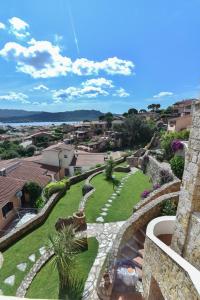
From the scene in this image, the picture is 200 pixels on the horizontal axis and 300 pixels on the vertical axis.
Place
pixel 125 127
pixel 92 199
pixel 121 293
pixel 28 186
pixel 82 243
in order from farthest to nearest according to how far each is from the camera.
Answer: pixel 125 127
pixel 28 186
pixel 92 199
pixel 82 243
pixel 121 293

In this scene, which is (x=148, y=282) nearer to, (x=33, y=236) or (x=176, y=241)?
(x=176, y=241)

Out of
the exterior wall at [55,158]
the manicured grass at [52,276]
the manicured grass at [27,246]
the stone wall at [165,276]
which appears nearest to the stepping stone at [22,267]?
the manicured grass at [27,246]

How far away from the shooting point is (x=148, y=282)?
255 inches

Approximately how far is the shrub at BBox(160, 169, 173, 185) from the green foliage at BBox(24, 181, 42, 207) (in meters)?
12.8

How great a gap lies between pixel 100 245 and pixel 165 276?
16.6 ft

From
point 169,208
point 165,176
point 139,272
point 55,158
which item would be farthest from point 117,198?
point 55,158

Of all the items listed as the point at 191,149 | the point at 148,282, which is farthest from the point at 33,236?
the point at 191,149

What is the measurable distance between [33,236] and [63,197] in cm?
557

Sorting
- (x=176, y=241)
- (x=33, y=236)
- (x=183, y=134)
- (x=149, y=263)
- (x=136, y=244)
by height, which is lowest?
(x=33, y=236)

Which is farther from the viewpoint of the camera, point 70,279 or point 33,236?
point 33,236

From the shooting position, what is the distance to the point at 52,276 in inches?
337

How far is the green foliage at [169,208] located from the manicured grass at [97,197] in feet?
15.1

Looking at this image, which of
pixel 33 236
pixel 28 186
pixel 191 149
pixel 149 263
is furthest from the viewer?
pixel 28 186

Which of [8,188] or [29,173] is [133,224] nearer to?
[8,188]
